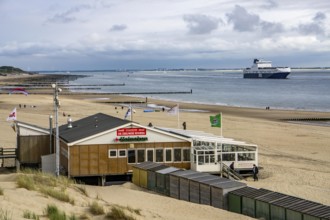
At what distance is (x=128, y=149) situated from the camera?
28.1m

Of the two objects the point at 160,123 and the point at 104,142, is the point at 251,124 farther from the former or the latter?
the point at 104,142

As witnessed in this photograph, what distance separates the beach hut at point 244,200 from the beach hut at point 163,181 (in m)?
4.51

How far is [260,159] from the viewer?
36.6 meters

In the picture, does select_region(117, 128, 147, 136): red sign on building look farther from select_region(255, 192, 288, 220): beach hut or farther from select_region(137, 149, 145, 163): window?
select_region(255, 192, 288, 220): beach hut

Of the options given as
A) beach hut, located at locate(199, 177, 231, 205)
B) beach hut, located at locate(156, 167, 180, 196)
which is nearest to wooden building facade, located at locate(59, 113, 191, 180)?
beach hut, located at locate(156, 167, 180, 196)

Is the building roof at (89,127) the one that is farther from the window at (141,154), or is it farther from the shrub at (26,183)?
the shrub at (26,183)

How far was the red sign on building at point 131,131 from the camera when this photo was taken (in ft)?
91.1

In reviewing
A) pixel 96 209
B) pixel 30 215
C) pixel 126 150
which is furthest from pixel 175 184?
pixel 30 215

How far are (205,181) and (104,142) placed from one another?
736 cm

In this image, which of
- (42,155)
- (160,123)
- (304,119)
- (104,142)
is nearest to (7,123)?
(160,123)

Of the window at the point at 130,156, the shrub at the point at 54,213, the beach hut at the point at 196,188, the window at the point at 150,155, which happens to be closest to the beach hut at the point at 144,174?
the window at the point at 130,156

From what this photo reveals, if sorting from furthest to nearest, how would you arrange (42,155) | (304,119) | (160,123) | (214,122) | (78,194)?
(304,119) < (160,123) < (214,122) < (42,155) < (78,194)

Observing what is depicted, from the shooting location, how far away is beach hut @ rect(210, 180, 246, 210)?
2069 cm

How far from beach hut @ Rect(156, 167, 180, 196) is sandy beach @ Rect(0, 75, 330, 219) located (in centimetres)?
116
